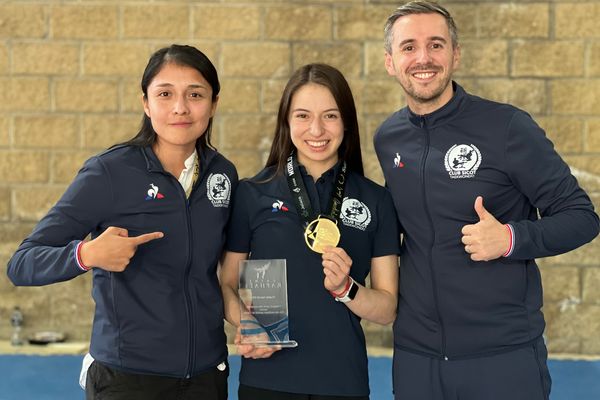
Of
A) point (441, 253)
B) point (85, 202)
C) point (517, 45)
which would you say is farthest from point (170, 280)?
point (517, 45)

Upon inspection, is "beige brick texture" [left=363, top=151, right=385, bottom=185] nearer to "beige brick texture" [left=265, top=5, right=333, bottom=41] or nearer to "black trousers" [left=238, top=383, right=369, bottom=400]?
"beige brick texture" [left=265, top=5, right=333, bottom=41]

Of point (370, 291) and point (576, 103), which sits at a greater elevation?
point (576, 103)

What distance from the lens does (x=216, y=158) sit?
9.29 feet

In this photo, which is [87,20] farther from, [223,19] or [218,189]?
[218,189]

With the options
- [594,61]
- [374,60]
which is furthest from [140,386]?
[594,61]

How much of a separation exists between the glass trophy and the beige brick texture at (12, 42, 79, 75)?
3803 mm

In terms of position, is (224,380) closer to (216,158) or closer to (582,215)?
(216,158)

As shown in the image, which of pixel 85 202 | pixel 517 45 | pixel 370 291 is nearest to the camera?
pixel 85 202

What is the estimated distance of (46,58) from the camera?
582cm

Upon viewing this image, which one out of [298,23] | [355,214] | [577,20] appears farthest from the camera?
[298,23]

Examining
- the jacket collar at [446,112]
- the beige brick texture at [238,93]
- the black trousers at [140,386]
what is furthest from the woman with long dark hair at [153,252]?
the beige brick texture at [238,93]

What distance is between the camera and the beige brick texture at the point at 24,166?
586 cm

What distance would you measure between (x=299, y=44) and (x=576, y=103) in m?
2.19

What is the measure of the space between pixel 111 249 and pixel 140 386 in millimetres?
494
